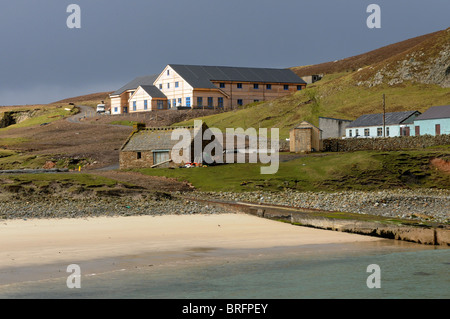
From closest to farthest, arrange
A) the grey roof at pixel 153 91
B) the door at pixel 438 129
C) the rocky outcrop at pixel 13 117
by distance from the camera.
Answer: the door at pixel 438 129 < the grey roof at pixel 153 91 < the rocky outcrop at pixel 13 117

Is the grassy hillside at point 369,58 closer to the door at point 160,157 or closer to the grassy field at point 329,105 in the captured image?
the grassy field at point 329,105

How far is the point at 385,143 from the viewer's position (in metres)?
66.1

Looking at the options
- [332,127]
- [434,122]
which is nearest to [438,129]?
[434,122]

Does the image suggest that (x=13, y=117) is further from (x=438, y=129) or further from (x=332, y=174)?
(x=332, y=174)

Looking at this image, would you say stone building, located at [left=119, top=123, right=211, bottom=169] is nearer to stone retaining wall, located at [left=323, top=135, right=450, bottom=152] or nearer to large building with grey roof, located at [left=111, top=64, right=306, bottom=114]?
stone retaining wall, located at [left=323, top=135, right=450, bottom=152]

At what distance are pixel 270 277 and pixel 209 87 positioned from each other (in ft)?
304

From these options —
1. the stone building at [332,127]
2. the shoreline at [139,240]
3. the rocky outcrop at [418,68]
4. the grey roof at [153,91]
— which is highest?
the rocky outcrop at [418,68]

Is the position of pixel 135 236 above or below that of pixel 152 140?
below

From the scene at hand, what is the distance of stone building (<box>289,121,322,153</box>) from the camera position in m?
63.8

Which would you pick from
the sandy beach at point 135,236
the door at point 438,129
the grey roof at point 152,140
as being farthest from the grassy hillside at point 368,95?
the sandy beach at point 135,236

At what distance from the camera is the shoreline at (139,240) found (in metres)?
20.1

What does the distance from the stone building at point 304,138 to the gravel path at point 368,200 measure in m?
19.8

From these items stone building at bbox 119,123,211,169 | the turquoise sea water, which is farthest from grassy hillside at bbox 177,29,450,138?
the turquoise sea water
